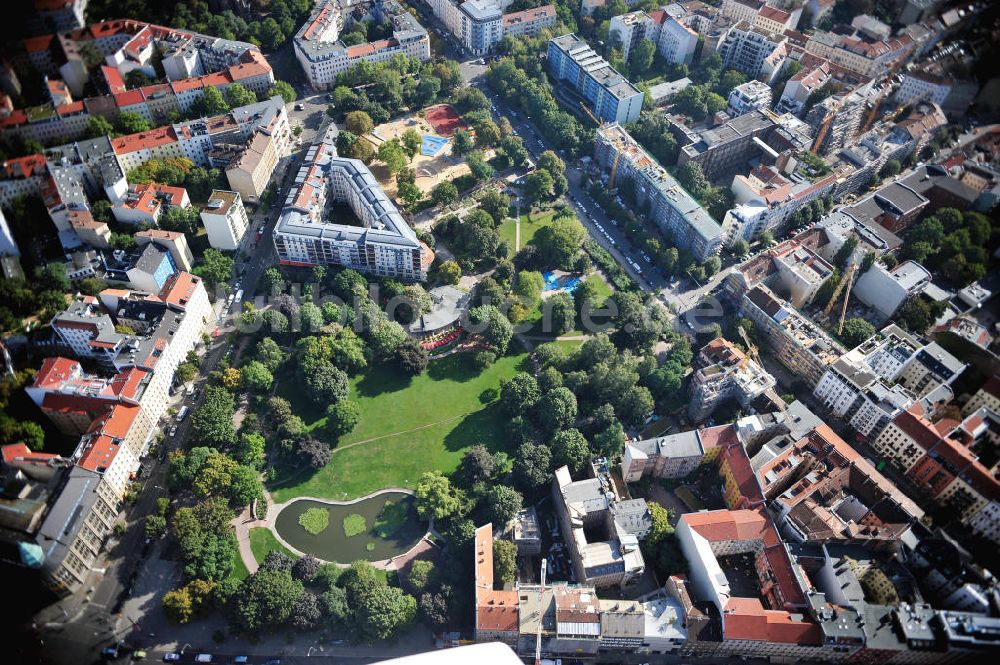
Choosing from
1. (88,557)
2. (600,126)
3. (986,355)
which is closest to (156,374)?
(88,557)

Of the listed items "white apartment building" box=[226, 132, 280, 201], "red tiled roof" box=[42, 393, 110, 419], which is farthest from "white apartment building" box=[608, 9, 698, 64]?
"red tiled roof" box=[42, 393, 110, 419]

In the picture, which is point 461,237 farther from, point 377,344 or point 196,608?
point 196,608

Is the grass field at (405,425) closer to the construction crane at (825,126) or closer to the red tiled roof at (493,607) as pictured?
the red tiled roof at (493,607)

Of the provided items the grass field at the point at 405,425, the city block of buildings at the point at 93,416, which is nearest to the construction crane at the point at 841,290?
the grass field at the point at 405,425

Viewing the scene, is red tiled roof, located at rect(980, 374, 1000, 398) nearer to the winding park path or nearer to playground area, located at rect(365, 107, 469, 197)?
the winding park path

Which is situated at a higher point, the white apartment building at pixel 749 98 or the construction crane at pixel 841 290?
the white apartment building at pixel 749 98

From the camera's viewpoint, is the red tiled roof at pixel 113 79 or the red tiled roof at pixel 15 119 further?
the red tiled roof at pixel 113 79

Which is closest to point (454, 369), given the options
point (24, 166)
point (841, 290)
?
point (841, 290)
